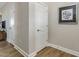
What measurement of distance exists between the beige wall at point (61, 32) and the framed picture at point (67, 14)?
15 cm

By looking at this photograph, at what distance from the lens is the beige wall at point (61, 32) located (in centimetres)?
281

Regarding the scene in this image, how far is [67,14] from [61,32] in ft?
2.37

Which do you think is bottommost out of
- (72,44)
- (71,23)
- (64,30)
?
(72,44)

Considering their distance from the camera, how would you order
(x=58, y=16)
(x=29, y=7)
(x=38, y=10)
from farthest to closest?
(x=58, y=16), (x=38, y=10), (x=29, y=7)

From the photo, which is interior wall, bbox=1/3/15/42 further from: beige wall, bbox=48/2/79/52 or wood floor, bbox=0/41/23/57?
beige wall, bbox=48/2/79/52

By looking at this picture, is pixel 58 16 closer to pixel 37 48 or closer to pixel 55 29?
pixel 55 29

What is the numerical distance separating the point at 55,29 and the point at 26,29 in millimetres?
1411

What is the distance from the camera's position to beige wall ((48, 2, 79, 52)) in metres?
2.81

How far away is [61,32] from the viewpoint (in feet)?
10.7

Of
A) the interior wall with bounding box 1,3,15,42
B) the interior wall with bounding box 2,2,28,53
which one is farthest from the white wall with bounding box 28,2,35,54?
the interior wall with bounding box 1,3,15,42

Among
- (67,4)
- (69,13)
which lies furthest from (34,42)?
(67,4)

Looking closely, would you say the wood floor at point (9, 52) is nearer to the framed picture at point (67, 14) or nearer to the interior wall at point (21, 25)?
the interior wall at point (21, 25)

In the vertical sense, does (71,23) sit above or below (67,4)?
below

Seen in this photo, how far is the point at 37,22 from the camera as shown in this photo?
292cm
